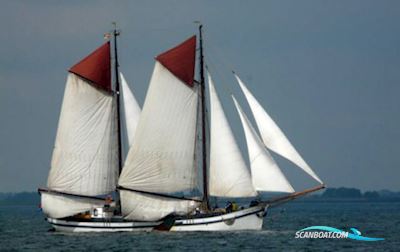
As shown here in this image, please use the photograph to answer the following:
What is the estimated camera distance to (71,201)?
75938 mm

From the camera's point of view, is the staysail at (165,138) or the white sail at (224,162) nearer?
the white sail at (224,162)

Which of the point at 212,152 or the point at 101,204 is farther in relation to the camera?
the point at 101,204

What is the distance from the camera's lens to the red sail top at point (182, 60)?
2827 inches

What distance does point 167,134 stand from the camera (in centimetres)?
7212

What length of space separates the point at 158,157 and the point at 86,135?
626cm

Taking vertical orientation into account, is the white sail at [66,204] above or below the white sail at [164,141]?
below

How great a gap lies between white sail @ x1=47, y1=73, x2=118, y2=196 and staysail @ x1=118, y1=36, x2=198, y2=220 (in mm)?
3870

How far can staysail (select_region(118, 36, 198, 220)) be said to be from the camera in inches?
2822

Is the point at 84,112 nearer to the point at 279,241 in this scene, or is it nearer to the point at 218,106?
the point at 218,106

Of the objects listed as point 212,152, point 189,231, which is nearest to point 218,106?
point 212,152

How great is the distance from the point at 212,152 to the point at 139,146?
4720 millimetres

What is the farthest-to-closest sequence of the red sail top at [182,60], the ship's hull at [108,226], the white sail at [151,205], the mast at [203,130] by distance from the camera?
the ship's hull at [108,226] < the mast at [203,130] < the white sail at [151,205] < the red sail top at [182,60]

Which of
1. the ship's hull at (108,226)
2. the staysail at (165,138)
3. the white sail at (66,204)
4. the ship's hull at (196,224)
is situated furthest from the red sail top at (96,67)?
the ship's hull at (196,224)

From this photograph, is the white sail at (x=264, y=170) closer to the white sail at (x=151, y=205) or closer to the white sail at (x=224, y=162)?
the white sail at (x=224, y=162)
